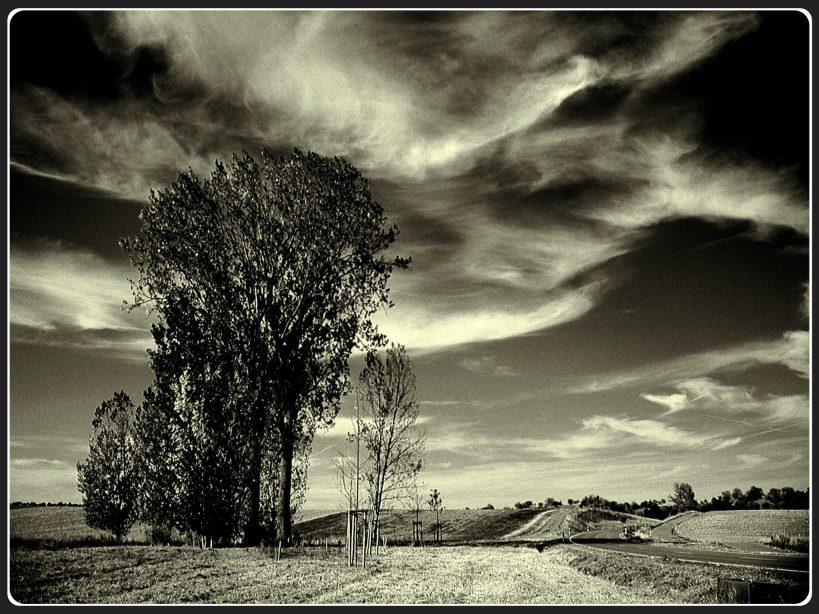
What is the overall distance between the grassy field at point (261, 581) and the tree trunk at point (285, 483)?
0.80 meters

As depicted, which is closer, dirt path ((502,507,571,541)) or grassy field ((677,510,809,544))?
grassy field ((677,510,809,544))

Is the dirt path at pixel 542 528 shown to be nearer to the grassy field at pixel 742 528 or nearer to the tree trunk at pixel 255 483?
the grassy field at pixel 742 528

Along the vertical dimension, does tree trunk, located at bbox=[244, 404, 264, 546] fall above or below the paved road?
above

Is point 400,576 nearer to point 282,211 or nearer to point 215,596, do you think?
point 215,596

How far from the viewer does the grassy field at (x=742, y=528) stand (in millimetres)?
27728

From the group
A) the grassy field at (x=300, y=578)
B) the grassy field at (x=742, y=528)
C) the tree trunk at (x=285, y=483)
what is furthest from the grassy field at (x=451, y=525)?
the grassy field at (x=300, y=578)

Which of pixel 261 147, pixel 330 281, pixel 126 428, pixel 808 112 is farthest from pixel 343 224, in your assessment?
pixel 126 428

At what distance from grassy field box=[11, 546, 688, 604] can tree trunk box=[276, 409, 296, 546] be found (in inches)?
31.5

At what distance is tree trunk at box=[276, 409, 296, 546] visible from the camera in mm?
16156

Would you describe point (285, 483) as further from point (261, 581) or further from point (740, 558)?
point (740, 558)

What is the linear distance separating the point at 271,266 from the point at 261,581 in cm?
784

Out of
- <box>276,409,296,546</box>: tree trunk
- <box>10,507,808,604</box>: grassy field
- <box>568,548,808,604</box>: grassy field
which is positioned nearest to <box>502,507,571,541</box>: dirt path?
<box>568,548,808,604</box>: grassy field

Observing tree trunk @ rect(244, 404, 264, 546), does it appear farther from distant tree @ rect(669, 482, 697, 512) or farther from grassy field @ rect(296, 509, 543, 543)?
distant tree @ rect(669, 482, 697, 512)

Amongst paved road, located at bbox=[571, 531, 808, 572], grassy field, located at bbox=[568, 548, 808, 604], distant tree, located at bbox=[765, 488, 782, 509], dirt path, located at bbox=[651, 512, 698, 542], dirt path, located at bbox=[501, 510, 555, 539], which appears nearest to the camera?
grassy field, located at bbox=[568, 548, 808, 604]
